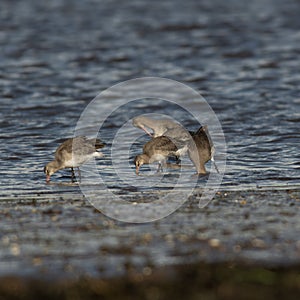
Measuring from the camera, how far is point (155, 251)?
6.49m

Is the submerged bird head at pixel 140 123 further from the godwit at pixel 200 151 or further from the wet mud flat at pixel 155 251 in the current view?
the wet mud flat at pixel 155 251

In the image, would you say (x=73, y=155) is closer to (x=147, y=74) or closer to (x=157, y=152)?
(x=157, y=152)

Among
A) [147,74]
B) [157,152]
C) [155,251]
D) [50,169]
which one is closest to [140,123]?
[157,152]

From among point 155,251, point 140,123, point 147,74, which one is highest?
point 147,74

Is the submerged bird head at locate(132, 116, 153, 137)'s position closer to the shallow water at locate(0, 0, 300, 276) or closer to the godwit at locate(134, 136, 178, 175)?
the shallow water at locate(0, 0, 300, 276)

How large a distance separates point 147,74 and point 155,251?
11.1 m

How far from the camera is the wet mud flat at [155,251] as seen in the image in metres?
5.61

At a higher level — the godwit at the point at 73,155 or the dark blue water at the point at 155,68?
the dark blue water at the point at 155,68

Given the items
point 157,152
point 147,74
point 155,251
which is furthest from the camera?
point 147,74

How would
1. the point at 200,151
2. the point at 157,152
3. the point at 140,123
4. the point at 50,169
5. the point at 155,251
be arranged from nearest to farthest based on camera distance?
the point at 155,251
the point at 50,169
the point at 200,151
the point at 157,152
the point at 140,123

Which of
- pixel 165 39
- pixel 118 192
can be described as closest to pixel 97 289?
pixel 118 192

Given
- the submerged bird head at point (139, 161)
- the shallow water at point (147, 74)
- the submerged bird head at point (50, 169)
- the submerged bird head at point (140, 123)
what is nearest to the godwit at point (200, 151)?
the shallow water at point (147, 74)

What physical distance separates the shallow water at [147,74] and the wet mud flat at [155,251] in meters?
1.21

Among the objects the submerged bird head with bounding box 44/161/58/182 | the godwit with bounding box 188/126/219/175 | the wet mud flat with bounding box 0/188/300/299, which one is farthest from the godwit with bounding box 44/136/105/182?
the wet mud flat with bounding box 0/188/300/299
